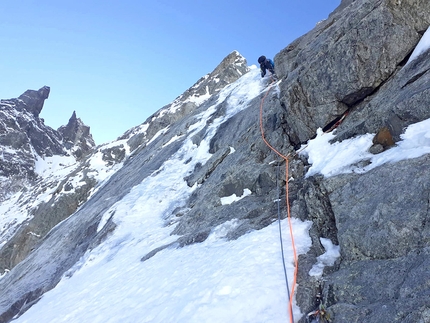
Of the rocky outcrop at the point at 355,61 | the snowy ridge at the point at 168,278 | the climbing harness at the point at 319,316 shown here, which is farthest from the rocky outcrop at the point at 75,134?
the climbing harness at the point at 319,316

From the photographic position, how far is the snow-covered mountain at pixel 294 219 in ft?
19.1

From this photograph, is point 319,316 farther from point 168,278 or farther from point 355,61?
point 355,61

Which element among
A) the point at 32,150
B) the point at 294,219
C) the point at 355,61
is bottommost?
the point at 294,219

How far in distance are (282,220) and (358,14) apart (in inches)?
361

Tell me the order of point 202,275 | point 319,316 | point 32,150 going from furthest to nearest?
point 32,150 → point 202,275 → point 319,316

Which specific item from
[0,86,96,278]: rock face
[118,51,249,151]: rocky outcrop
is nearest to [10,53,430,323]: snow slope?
[0,86,96,278]: rock face

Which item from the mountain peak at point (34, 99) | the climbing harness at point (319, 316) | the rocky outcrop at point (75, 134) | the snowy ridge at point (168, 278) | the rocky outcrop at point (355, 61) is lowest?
the climbing harness at point (319, 316)

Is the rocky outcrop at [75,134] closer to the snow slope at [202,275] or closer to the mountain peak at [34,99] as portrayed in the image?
the mountain peak at [34,99]

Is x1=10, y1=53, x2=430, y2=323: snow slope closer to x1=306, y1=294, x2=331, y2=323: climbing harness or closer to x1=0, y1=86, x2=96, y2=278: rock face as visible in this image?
x1=306, y1=294, x2=331, y2=323: climbing harness

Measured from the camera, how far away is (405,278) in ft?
16.3

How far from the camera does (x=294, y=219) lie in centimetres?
927

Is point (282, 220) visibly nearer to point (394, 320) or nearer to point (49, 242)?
point (394, 320)

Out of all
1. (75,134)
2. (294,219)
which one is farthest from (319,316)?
(75,134)

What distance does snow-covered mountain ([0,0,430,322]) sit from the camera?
5.83 metres
